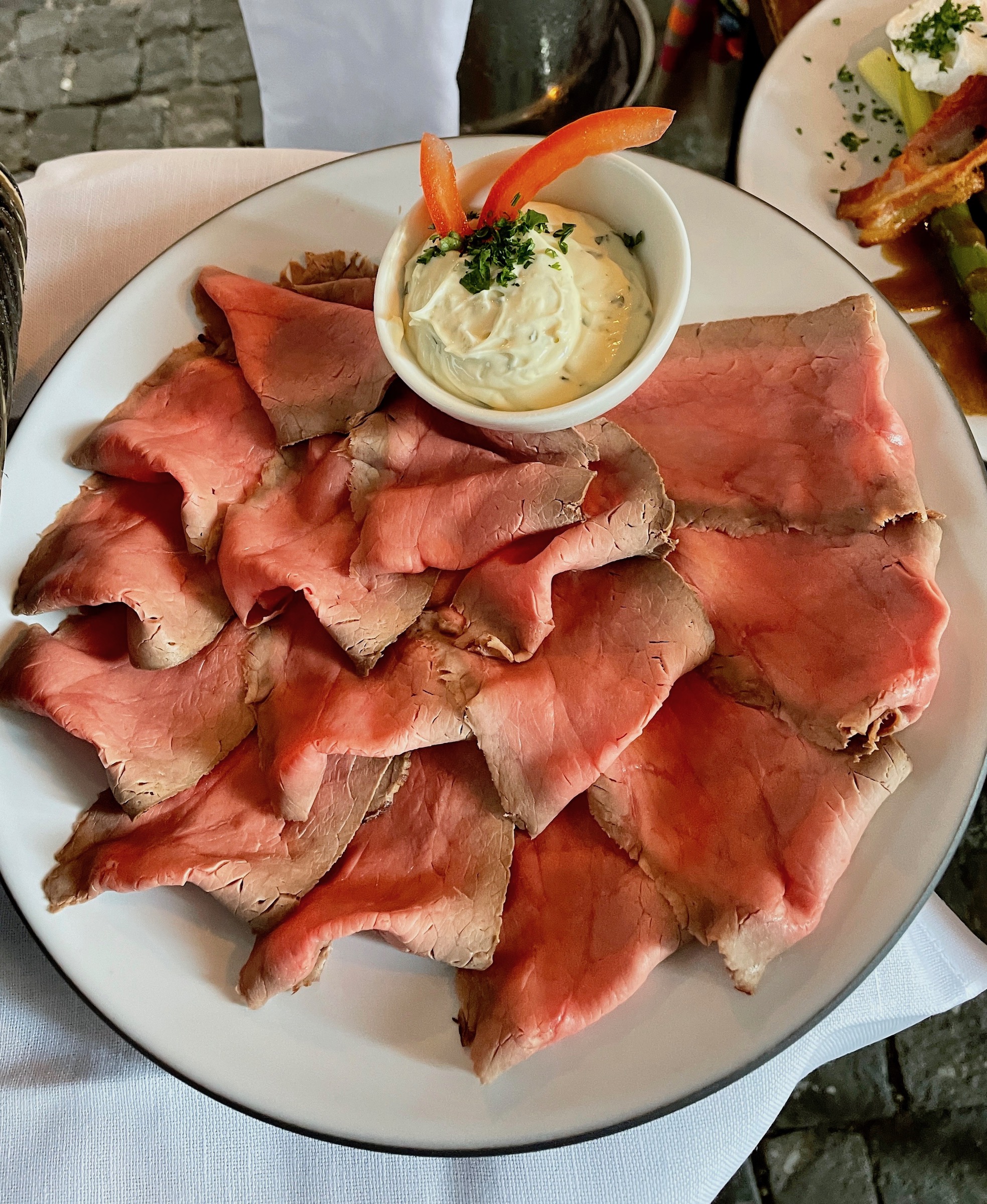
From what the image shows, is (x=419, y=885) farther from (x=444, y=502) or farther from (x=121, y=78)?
(x=121, y=78)

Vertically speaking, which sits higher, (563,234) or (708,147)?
(563,234)

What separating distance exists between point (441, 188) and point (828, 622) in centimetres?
109

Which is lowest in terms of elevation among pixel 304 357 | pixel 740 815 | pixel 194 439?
pixel 740 815

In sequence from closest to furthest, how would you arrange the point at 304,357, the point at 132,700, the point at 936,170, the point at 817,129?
the point at 132,700 < the point at 304,357 < the point at 936,170 < the point at 817,129

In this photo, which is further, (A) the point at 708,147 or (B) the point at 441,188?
(A) the point at 708,147

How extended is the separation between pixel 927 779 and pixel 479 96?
2626 millimetres

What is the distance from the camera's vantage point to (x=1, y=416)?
5.22 feet

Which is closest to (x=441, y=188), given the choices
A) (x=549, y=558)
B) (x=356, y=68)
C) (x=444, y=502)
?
(x=444, y=502)

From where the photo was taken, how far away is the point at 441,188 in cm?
158

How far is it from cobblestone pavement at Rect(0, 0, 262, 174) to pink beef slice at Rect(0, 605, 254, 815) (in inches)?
102

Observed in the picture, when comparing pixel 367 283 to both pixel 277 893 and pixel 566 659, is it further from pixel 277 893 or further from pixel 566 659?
pixel 277 893

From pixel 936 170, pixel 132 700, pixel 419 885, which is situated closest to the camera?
pixel 419 885

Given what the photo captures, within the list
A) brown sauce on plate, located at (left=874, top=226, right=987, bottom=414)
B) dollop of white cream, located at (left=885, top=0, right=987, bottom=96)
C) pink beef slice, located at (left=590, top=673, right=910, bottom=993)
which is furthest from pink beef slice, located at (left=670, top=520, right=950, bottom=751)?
dollop of white cream, located at (left=885, top=0, right=987, bottom=96)

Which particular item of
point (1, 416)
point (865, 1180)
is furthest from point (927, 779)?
point (1, 416)
